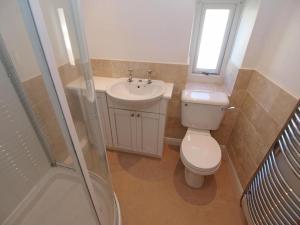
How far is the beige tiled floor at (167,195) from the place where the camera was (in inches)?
53.2

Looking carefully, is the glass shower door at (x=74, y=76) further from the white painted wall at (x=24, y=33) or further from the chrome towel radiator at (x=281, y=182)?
the chrome towel radiator at (x=281, y=182)

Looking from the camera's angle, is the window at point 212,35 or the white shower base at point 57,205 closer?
the white shower base at point 57,205

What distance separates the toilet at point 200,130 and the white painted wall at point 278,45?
0.40 m

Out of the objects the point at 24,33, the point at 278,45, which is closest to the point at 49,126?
the point at 24,33

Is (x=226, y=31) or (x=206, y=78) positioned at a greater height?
(x=226, y=31)

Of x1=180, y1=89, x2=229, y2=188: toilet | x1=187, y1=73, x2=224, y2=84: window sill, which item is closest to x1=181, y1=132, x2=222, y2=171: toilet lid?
x1=180, y1=89, x2=229, y2=188: toilet

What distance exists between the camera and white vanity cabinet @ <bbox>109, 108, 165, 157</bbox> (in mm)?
1572

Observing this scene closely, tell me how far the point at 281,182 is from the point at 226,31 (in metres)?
1.42

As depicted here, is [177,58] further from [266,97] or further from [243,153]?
[243,153]

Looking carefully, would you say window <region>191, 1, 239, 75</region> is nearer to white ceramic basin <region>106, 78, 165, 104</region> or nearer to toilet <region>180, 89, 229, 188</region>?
toilet <region>180, 89, 229, 188</region>

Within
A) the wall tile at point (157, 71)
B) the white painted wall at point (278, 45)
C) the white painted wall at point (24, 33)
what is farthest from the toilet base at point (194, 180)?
the white painted wall at point (24, 33)

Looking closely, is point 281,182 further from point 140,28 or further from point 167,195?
point 140,28

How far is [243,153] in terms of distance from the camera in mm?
1527

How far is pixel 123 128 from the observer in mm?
1704
